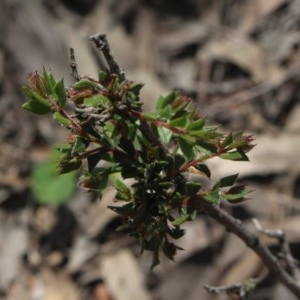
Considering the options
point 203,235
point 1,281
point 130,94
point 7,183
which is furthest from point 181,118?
point 7,183

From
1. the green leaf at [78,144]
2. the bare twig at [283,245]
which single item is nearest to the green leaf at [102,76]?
the green leaf at [78,144]

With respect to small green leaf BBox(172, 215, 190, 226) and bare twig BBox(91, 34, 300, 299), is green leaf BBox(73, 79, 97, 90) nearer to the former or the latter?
bare twig BBox(91, 34, 300, 299)

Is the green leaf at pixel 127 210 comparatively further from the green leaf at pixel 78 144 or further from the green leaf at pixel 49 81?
the green leaf at pixel 49 81


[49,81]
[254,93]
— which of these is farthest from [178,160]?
[254,93]

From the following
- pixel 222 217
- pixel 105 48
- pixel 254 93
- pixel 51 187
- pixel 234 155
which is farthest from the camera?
pixel 254 93

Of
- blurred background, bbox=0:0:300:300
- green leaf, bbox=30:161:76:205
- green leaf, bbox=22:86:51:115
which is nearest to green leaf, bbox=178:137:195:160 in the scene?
green leaf, bbox=22:86:51:115

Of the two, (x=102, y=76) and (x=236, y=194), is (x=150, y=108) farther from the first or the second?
(x=102, y=76)

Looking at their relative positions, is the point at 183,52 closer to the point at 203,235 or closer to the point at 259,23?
the point at 259,23
